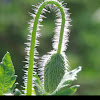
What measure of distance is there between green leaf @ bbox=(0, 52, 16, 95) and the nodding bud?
122mm

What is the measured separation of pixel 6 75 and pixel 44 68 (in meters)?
0.18

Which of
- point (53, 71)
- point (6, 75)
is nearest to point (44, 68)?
point (53, 71)

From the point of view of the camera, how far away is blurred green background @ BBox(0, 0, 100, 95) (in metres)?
7.83

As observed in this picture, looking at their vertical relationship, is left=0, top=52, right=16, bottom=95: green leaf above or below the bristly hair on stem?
below

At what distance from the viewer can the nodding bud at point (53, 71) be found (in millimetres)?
1068

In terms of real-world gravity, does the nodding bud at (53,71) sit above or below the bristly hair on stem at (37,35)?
below

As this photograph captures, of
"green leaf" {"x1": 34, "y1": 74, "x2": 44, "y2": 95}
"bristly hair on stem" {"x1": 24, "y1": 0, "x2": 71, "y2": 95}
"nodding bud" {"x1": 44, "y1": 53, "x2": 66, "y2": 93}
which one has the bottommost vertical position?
"green leaf" {"x1": 34, "y1": 74, "x2": 44, "y2": 95}

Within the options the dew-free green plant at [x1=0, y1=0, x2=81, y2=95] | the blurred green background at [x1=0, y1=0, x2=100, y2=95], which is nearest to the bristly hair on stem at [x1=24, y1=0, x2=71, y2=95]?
the dew-free green plant at [x1=0, y1=0, x2=81, y2=95]

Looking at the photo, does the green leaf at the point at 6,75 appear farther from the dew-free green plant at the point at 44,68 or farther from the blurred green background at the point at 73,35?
the blurred green background at the point at 73,35

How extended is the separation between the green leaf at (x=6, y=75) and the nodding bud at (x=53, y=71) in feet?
0.40

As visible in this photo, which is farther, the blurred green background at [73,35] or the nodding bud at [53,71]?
the blurred green background at [73,35]

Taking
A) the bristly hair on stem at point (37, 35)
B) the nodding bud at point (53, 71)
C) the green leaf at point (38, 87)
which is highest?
the bristly hair on stem at point (37, 35)

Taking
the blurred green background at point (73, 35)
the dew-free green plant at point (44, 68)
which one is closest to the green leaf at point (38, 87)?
the dew-free green plant at point (44, 68)

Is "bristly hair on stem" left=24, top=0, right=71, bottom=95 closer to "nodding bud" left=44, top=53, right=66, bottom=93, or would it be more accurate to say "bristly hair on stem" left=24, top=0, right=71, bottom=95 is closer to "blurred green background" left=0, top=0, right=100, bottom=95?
"nodding bud" left=44, top=53, right=66, bottom=93
